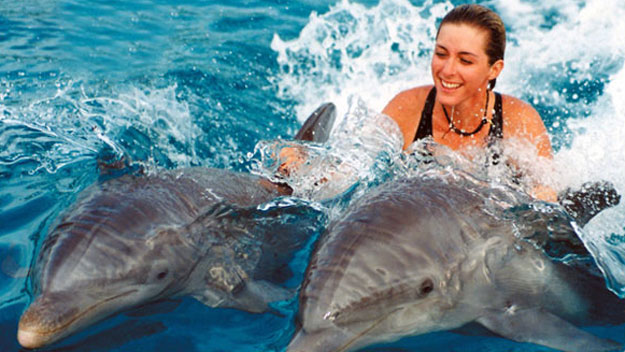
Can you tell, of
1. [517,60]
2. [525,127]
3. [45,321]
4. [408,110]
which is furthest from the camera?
[517,60]

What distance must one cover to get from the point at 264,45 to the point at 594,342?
8354 millimetres

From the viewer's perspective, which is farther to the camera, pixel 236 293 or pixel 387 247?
pixel 236 293

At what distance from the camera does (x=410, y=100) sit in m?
6.62

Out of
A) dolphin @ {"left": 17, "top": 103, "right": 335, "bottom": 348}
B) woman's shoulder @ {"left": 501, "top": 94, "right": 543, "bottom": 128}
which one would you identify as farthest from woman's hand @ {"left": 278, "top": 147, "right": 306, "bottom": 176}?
woman's shoulder @ {"left": 501, "top": 94, "right": 543, "bottom": 128}

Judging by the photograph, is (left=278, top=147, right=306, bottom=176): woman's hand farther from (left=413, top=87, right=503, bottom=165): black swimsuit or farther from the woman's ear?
the woman's ear

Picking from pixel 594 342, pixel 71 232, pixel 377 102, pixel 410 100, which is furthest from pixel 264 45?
pixel 594 342

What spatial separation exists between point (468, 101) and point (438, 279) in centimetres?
287

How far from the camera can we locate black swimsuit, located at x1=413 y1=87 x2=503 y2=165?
6.05 metres

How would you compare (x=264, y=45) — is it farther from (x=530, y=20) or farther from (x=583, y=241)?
(x=583, y=241)

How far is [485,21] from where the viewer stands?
555cm

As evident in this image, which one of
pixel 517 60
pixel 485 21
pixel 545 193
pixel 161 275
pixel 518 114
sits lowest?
pixel 161 275

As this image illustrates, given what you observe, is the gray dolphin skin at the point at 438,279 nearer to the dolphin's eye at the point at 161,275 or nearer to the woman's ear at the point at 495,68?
the dolphin's eye at the point at 161,275

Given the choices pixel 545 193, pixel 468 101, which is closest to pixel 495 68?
pixel 468 101

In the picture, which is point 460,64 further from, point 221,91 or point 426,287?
point 221,91
